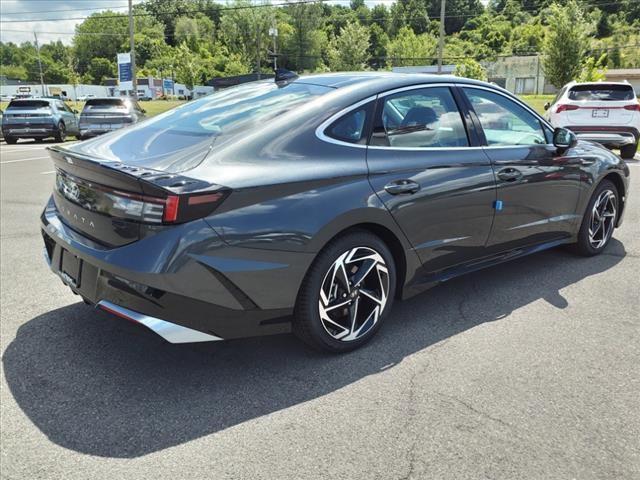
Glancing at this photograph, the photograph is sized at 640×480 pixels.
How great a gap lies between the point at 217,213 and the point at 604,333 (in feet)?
8.37

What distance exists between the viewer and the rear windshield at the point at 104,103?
55.8 ft

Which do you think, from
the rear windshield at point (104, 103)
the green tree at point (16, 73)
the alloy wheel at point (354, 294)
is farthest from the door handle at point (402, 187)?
the green tree at point (16, 73)

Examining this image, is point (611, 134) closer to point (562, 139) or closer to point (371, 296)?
point (562, 139)

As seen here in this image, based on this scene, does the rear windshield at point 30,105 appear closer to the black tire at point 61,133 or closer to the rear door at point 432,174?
the black tire at point 61,133

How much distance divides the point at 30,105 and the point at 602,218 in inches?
772

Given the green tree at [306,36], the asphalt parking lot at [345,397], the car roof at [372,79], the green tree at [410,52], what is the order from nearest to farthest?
the asphalt parking lot at [345,397] < the car roof at [372,79] < the green tree at [410,52] < the green tree at [306,36]

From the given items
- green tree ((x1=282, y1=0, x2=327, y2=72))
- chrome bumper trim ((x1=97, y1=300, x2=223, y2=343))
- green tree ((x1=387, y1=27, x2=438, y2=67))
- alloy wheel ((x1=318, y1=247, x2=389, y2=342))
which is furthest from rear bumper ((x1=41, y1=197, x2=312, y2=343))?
green tree ((x1=282, y1=0, x2=327, y2=72))

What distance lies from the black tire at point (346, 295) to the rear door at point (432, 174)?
0.79 ft

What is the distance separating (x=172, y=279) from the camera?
2.47 meters

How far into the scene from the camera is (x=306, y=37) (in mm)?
97062

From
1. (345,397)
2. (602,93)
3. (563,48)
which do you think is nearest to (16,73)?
(563,48)

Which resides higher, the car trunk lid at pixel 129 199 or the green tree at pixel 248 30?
the green tree at pixel 248 30

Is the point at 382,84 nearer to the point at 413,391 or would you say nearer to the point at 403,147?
the point at 403,147

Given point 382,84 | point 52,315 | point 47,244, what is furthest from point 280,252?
point 52,315
